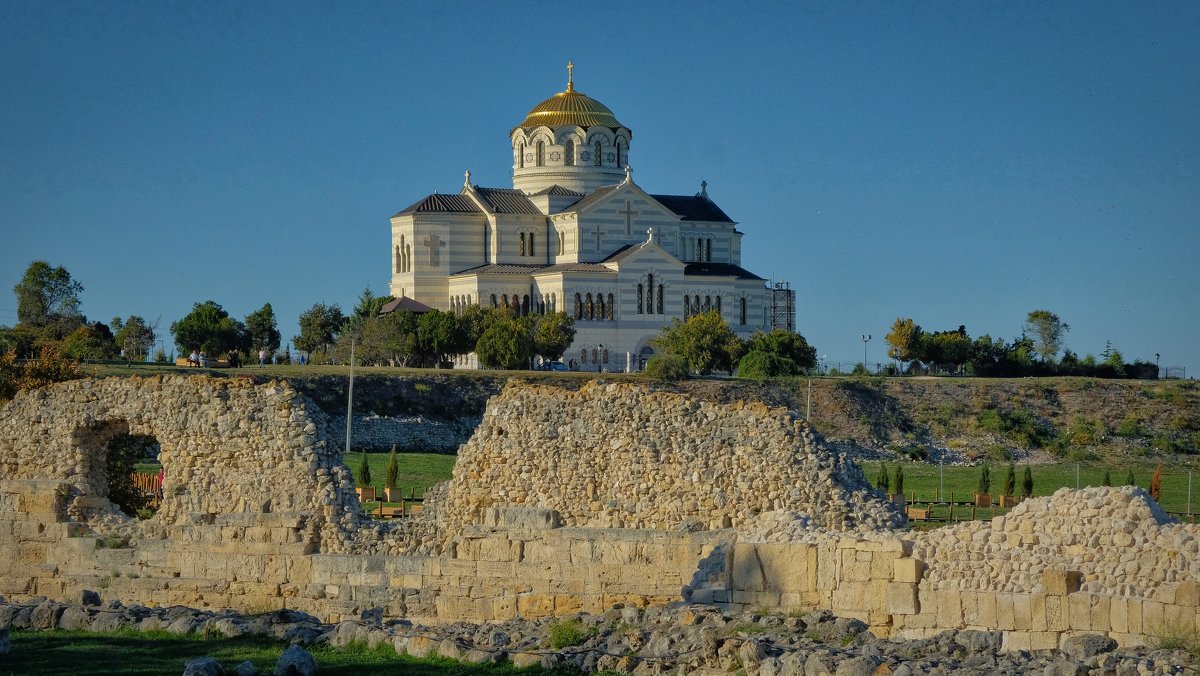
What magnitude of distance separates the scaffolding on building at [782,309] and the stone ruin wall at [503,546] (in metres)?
64.8

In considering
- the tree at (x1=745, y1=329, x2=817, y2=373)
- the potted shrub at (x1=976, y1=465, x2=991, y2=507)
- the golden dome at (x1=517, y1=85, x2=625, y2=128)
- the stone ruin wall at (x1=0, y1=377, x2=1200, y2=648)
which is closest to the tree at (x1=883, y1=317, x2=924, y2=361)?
the tree at (x1=745, y1=329, x2=817, y2=373)

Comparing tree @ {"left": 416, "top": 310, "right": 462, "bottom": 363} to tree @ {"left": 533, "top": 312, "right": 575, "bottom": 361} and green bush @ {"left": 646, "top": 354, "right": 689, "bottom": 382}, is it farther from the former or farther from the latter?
green bush @ {"left": 646, "top": 354, "right": 689, "bottom": 382}

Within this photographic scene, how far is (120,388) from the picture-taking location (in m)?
16.4

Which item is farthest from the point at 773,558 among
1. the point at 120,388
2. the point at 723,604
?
the point at 120,388

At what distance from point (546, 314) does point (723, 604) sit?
58017 mm

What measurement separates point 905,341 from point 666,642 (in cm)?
5952

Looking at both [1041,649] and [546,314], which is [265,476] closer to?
[1041,649]

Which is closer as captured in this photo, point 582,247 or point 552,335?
point 552,335

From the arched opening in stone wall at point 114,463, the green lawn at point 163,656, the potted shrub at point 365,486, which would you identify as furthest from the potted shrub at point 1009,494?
the green lawn at point 163,656

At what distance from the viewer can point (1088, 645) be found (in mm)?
11094

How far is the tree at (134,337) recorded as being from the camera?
61219mm

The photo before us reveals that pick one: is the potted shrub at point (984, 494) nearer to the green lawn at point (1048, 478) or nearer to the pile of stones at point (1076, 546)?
the green lawn at point (1048, 478)

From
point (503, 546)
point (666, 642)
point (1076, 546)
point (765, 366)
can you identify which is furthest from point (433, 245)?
point (1076, 546)

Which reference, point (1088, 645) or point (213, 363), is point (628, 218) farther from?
point (1088, 645)
